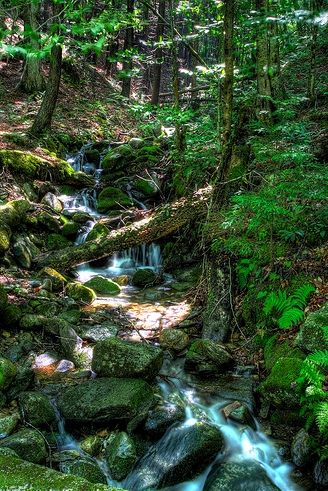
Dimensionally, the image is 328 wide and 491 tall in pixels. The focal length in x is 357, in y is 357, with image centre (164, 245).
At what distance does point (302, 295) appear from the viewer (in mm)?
4508

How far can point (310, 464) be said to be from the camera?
3.45m

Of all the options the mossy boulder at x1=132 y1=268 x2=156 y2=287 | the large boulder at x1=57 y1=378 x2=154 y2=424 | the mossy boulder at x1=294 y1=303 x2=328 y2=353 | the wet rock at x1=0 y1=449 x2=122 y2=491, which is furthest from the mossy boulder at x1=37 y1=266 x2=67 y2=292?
the wet rock at x1=0 y1=449 x2=122 y2=491

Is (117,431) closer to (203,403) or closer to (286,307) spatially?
(203,403)

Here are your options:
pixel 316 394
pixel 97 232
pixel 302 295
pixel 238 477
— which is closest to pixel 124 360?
pixel 238 477

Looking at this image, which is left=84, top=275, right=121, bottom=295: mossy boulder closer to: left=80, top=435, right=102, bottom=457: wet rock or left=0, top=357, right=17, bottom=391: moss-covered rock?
left=0, top=357, right=17, bottom=391: moss-covered rock

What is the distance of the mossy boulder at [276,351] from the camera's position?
163 inches

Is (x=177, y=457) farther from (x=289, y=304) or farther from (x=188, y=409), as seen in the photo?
(x=289, y=304)

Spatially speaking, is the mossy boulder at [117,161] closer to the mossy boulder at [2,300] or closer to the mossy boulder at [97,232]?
the mossy boulder at [97,232]

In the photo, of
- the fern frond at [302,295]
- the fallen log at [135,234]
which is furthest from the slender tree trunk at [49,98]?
the fern frond at [302,295]

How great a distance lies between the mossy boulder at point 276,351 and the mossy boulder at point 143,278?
12.8 feet

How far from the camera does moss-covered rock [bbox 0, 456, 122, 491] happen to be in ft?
5.06

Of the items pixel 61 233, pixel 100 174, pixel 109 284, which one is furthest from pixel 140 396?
pixel 100 174

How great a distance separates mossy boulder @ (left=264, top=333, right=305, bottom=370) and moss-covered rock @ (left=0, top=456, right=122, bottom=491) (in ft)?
10.1

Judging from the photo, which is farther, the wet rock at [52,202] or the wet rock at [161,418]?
the wet rock at [52,202]
